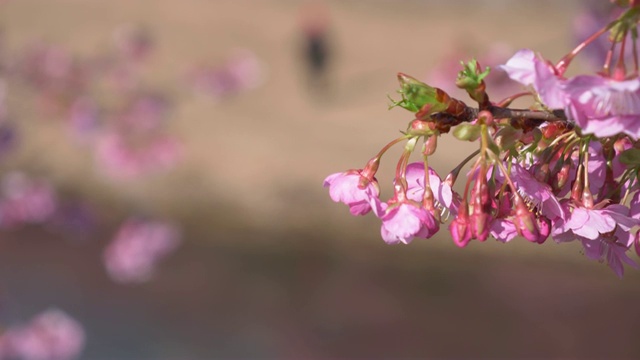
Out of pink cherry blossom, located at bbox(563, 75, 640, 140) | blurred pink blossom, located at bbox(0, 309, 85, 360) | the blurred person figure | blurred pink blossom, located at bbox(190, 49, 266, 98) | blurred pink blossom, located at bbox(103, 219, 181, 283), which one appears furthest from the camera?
the blurred person figure

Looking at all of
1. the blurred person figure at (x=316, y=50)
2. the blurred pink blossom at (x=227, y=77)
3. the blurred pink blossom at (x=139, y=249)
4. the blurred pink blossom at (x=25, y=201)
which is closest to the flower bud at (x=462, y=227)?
the blurred pink blossom at (x=25, y=201)

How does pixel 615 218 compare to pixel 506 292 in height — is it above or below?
below

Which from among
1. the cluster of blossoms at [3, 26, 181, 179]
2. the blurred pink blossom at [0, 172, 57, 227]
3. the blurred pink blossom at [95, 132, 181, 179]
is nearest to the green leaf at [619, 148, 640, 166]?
the blurred pink blossom at [0, 172, 57, 227]

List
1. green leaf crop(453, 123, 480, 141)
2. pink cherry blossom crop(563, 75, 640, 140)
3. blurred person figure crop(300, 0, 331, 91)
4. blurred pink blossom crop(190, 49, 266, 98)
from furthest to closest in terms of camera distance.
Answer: blurred person figure crop(300, 0, 331, 91)
blurred pink blossom crop(190, 49, 266, 98)
green leaf crop(453, 123, 480, 141)
pink cherry blossom crop(563, 75, 640, 140)

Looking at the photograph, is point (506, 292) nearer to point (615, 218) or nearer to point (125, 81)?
point (125, 81)

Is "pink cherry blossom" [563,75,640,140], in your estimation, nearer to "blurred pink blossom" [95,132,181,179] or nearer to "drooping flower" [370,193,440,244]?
"drooping flower" [370,193,440,244]

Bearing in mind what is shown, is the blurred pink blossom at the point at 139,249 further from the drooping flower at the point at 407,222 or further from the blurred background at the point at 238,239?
the drooping flower at the point at 407,222

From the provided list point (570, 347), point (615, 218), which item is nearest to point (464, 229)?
point (615, 218)
